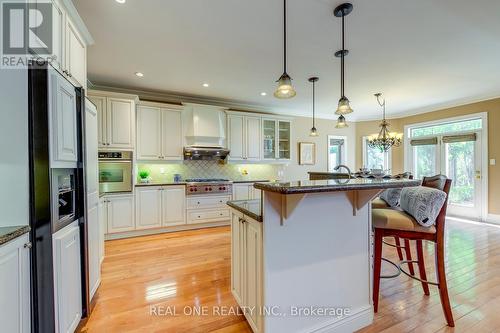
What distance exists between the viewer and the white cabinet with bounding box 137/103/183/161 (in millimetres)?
4098

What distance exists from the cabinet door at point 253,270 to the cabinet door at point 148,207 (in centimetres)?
286

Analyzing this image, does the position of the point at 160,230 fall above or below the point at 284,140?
below

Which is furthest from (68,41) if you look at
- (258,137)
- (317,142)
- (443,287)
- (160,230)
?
(317,142)

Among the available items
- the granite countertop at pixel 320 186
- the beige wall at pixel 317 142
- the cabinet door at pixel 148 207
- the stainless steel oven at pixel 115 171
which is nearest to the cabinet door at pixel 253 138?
the beige wall at pixel 317 142

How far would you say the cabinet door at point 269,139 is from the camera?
526 centimetres

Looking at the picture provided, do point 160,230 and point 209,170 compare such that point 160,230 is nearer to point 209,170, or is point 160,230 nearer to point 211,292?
point 209,170

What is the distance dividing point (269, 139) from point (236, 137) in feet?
2.84

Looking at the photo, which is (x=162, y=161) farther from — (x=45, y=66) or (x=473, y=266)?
(x=473, y=266)

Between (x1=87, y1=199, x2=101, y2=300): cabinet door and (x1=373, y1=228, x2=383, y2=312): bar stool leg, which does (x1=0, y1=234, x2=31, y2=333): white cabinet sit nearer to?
(x1=87, y1=199, x2=101, y2=300): cabinet door

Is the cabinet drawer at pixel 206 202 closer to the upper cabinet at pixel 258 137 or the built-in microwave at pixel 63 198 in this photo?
the upper cabinet at pixel 258 137

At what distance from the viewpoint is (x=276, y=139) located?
5.38 m

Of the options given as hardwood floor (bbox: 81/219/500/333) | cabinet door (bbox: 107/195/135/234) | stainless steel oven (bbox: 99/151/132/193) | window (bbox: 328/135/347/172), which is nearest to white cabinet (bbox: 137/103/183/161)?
stainless steel oven (bbox: 99/151/132/193)

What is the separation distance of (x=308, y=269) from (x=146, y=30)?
273cm

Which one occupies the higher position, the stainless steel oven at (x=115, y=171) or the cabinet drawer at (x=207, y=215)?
the stainless steel oven at (x=115, y=171)
